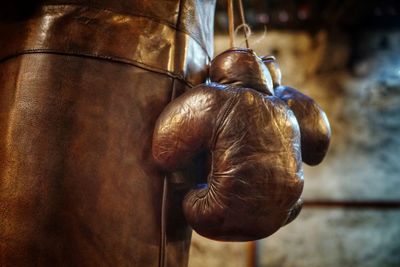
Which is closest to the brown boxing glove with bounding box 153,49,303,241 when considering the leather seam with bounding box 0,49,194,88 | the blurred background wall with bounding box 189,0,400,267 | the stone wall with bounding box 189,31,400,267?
the leather seam with bounding box 0,49,194,88

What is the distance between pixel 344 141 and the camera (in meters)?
3.04

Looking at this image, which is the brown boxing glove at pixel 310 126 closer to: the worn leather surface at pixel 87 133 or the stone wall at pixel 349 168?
the worn leather surface at pixel 87 133

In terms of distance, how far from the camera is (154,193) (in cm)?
88

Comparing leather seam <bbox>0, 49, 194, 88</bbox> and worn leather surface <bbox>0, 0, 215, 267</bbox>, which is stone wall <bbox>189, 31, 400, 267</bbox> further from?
leather seam <bbox>0, 49, 194, 88</bbox>

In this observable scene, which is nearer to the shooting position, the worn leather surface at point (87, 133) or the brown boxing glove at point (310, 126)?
the worn leather surface at point (87, 133)

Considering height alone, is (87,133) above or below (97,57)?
below

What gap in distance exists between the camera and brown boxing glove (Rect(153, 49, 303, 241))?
0.78 meters

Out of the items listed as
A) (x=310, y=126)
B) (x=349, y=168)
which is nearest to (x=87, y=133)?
(x=310, y=126)

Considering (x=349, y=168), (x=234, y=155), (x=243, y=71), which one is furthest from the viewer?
(x=349, y=168)

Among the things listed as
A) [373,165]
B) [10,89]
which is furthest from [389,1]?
[10,89]

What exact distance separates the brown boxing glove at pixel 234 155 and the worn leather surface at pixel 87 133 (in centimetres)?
8

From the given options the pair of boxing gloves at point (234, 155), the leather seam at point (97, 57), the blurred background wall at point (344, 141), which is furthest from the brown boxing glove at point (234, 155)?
the blurred background wall at point (344, 141)

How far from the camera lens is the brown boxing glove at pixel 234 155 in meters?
0.78

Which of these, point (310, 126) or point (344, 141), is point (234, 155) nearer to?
point (310, 126)
